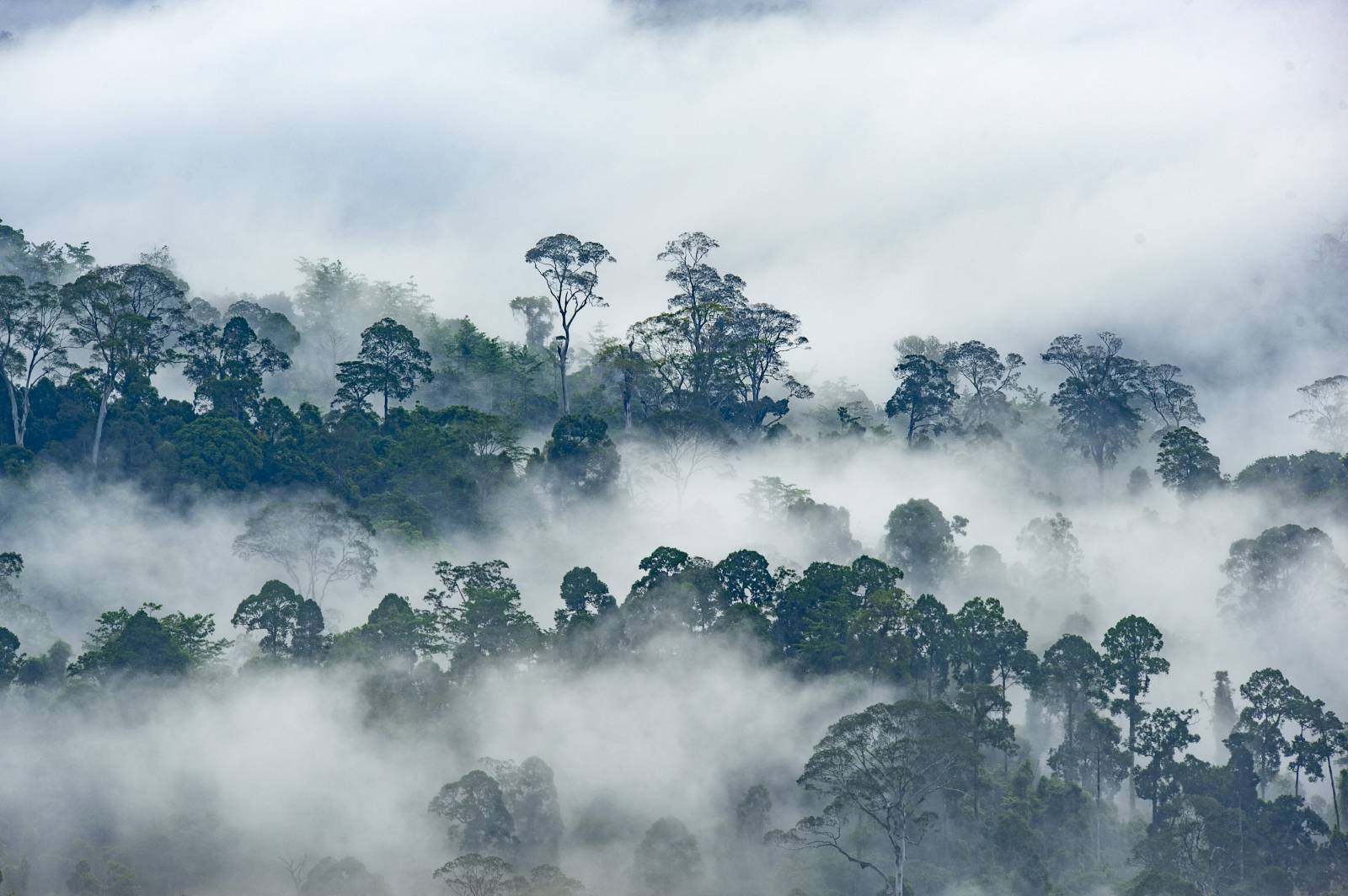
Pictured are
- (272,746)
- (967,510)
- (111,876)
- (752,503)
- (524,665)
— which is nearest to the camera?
(111,876)

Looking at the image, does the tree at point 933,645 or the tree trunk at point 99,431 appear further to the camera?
the tree trunk at point 99,431

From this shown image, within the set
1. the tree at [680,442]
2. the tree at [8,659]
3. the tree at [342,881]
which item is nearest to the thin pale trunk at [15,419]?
the tree at [8,659]

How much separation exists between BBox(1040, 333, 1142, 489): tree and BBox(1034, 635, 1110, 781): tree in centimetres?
3189

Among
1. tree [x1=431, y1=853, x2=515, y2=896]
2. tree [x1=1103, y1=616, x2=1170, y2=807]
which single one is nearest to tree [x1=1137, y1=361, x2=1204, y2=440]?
tree [x1=1103, y1=616, x2=1170, y2=807]

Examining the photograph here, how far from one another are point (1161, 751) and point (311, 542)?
119 ft

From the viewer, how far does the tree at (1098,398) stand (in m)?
97.6

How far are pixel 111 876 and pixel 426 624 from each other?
16.0 m

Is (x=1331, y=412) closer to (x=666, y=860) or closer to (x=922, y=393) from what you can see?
(x=922, y=393)

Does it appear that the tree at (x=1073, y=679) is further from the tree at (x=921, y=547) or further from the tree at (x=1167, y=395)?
the tree at (x=1167, y=395)

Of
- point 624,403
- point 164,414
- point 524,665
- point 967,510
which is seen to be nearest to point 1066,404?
point 967,510

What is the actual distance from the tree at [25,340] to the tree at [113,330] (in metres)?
0.78

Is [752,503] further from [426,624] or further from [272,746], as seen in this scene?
[272,746]

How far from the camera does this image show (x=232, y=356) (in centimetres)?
8900

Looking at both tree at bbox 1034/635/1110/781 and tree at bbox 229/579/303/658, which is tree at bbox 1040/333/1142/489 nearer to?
tree at bbox 1034/635/1110/781
